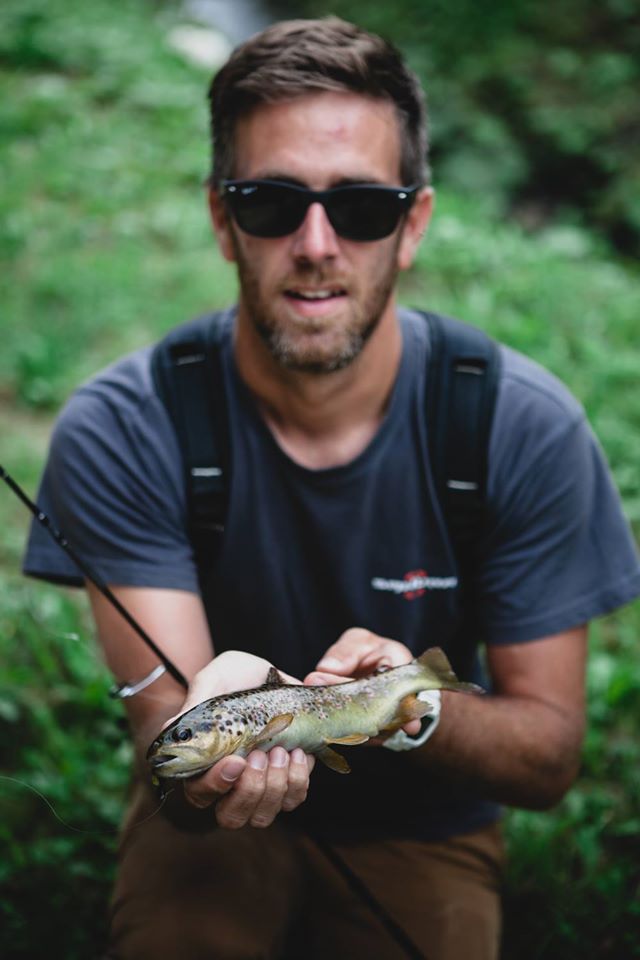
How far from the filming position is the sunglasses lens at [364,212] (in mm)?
2602

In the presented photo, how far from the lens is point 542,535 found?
2736 millimetres

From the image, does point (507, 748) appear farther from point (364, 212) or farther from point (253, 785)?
point (364, 212)

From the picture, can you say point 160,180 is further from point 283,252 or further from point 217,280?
point 283,252

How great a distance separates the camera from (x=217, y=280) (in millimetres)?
7078

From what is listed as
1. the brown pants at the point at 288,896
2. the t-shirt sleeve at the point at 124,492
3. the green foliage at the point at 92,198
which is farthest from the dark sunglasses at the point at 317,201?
the green foliage at the point at 92,198

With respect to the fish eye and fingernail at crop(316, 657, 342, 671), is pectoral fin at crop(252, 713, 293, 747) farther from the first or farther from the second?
fingernail at crop(316, 657, 342, 671)

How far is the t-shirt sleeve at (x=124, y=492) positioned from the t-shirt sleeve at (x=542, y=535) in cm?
89

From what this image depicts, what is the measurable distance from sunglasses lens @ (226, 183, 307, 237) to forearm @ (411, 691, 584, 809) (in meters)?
1.34

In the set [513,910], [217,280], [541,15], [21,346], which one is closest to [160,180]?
[217,280]

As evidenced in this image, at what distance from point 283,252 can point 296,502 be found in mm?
706

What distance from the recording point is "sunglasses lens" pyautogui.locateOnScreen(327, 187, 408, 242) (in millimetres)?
2602

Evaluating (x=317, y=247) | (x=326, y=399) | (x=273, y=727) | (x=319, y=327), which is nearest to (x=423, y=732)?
(x=273, y=727)

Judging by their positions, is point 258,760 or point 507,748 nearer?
point 258,760

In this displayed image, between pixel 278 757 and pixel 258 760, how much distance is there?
4cm
